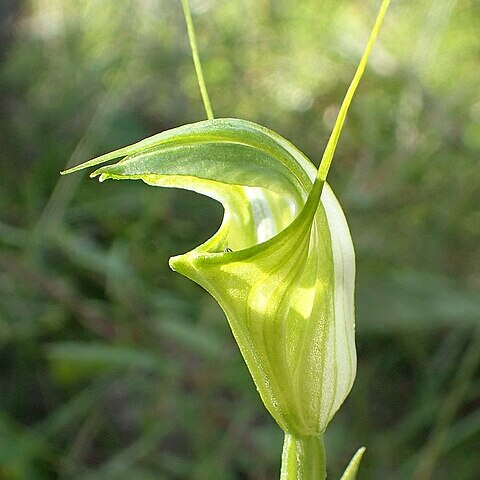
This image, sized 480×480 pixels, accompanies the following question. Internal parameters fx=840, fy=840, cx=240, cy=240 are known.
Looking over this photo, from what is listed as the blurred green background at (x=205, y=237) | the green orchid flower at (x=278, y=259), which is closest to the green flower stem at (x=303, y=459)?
the green orchid flower at (x=278, y=259)

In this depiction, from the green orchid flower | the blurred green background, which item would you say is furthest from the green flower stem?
the blurred green background

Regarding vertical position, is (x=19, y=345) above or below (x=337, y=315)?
above

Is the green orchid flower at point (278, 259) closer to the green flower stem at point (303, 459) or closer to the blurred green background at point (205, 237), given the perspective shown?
the green flower stem at point (303, 459)

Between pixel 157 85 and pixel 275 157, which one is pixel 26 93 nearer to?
pixel 157 85

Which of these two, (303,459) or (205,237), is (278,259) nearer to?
(303,459)

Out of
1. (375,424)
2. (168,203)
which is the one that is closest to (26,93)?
(168,203)

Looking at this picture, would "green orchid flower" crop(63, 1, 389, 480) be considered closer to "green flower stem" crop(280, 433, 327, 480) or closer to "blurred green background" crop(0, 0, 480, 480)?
"green flower stem" crop(280, 433, 327, 480)
